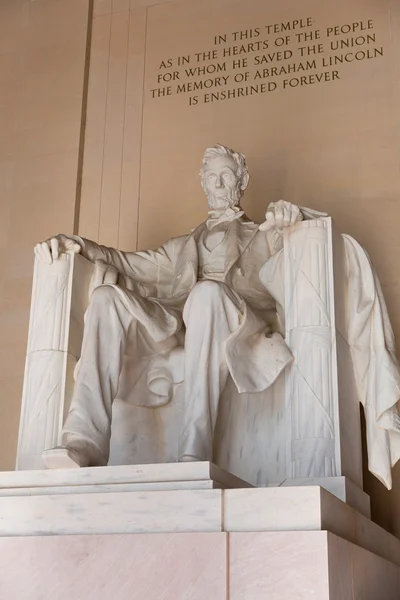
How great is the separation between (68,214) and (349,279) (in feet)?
8.36

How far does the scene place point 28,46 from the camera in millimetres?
6668

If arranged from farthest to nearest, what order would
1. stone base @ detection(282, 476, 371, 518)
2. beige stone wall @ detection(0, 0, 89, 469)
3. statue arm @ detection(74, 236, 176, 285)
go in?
beige stone wall @ detection(0, 0, 89, 469), statue arm @ detection(74, 236, 176, 285), stone base @ detection(282, 476, 371, 518)

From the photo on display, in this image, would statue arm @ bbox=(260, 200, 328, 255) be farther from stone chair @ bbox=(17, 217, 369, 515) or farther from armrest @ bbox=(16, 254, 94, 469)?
armrest @ bbox=(16, 254, 94, 469)

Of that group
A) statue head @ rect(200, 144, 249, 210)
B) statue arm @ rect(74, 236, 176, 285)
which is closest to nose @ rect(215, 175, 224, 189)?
statue head @ rect(200, 144, 249, 210)

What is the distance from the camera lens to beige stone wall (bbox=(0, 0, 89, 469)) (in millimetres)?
5871

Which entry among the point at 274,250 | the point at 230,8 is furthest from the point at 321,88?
the point at 274,250

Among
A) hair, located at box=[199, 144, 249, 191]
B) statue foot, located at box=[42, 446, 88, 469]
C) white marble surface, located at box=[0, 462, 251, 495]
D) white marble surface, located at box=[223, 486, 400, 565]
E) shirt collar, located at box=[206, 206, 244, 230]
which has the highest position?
hair, located at box=[199, 144, 249, 191]

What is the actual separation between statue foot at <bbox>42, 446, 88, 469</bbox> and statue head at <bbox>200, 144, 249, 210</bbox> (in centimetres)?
180

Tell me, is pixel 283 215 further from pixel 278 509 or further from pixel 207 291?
pixel 278 509

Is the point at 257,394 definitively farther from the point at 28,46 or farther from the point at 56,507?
the point at 28,46

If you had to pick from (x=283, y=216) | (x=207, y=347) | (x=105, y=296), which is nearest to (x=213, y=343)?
(x=207, y=347)

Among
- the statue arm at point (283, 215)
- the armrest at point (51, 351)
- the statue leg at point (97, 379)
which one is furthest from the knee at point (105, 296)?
the statue arm at point (283, 215)

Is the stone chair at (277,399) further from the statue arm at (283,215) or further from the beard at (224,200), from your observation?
the beard at (224,200)

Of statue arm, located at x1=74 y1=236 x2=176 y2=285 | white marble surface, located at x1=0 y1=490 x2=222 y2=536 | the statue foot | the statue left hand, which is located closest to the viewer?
white marble surface, located at x1=0 y1=490 x2=222 y2=536
